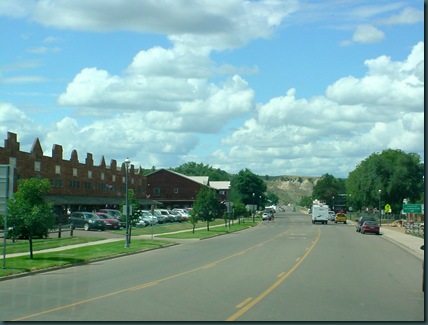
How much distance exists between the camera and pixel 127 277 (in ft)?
70.3

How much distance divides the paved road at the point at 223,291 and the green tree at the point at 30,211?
2.65 m

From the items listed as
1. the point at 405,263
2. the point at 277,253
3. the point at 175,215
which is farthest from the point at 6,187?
the point at 175,215

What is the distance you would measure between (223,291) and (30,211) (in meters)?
13.1

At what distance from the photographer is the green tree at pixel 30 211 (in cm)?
2703

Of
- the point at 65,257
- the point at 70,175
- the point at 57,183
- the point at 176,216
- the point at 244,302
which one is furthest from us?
the point at 176,216

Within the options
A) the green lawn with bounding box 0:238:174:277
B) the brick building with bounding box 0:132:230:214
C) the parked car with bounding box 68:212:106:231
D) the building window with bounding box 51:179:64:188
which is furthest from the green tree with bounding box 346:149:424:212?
the green lawn with bounding box 0:238:174:277

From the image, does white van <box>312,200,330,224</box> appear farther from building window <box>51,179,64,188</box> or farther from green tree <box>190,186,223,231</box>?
building window <box>51,179,64,188</box>

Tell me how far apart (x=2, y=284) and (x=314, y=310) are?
35.7 feet

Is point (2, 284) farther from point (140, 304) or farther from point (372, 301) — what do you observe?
point (372, 301)

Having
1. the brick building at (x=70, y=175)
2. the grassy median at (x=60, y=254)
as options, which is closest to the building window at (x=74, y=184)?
the brick building at (x=70, y=175)

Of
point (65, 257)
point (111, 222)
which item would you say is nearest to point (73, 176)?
point (111, 222)

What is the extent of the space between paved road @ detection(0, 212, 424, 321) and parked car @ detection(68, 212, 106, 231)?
98.3 feet

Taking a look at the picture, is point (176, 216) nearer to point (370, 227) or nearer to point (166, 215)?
point (166, 215)

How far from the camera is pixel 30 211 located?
89.5 ft
